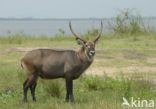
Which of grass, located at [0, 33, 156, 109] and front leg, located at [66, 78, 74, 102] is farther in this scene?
front leg, located at [66, 78, 74, 102]

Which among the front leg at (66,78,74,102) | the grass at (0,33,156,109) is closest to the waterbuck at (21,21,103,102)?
the front leg at (66,78,74,102)

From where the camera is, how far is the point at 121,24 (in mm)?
31047

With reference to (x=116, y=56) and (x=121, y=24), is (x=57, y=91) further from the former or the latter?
(x=121, y=24)

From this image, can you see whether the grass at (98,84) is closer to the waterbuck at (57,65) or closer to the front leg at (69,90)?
the front leg at (69,90)

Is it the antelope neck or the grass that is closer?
the grass

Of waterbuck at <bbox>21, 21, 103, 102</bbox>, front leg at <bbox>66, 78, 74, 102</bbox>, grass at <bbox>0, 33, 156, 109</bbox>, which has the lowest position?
grass at <bbox>0, 33, 156, 109</bbox>

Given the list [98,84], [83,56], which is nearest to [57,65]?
[83,56]

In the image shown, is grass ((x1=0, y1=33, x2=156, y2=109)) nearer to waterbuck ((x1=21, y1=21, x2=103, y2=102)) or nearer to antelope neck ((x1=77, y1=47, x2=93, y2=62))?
waterbuck ((x1=21, y1=21, x2=103, y2=102))

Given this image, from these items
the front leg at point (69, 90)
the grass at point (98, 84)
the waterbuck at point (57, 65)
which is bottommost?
the grass at point (98, 84)

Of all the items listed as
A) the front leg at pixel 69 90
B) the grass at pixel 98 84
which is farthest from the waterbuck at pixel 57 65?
the grass at pixel 98 84

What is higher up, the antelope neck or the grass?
the antelope neck

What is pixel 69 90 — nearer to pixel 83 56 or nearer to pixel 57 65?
pixel 57 65

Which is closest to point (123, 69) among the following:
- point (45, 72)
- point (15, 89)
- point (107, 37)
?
point (15, 89)

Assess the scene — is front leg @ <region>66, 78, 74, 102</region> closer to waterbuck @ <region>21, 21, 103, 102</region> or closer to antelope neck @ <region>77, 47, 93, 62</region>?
waterbuck @ <region>21, 21, 103, 102</region>
